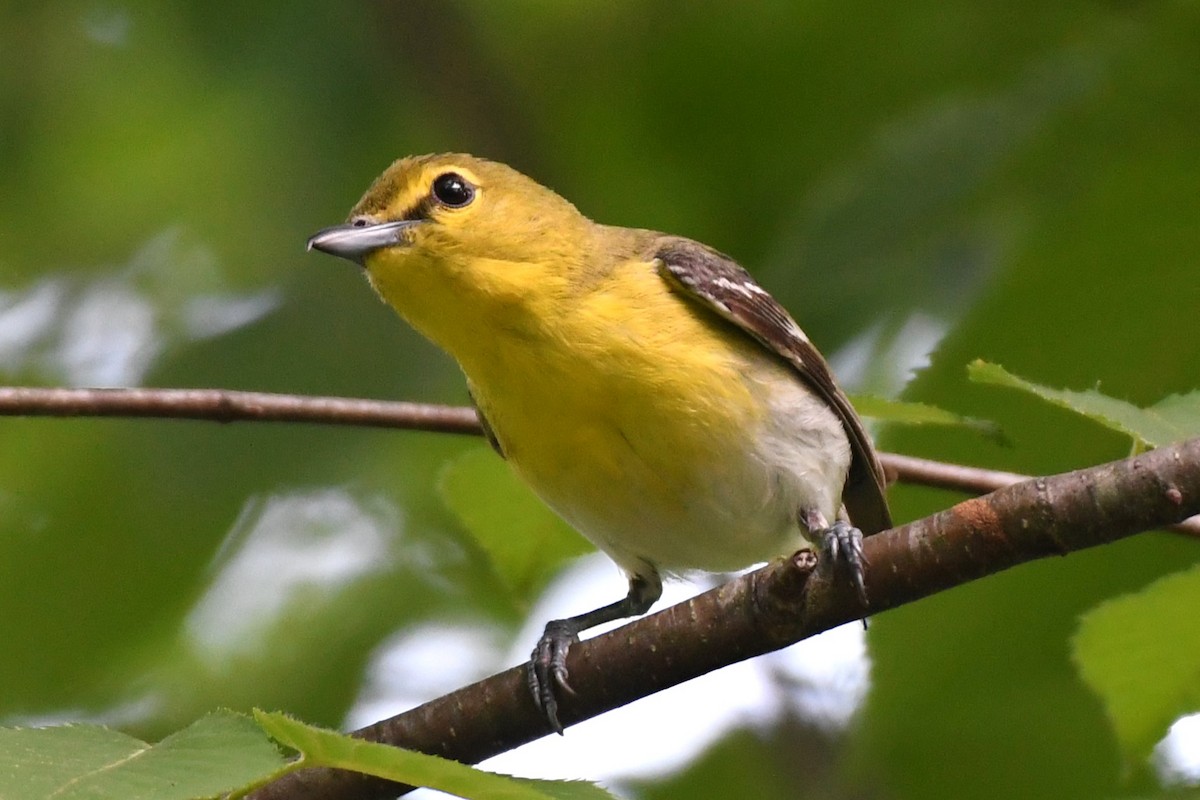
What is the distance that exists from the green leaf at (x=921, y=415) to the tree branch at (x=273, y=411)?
154 mm

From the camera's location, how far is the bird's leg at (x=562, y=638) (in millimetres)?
3473

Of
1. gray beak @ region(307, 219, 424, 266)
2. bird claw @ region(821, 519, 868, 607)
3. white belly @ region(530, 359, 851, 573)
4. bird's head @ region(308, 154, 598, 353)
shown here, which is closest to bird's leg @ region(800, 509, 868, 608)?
bird claw @ region(821, 519, 868, 607)

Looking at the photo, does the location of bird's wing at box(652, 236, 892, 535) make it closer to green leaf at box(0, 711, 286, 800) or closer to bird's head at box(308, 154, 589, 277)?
bird's head at box(308, 154, 589, 277)

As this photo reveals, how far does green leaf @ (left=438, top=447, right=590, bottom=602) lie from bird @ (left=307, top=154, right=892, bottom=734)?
71 mm

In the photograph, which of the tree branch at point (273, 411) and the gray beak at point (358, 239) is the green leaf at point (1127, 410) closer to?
the tree branch at point (273, 411)

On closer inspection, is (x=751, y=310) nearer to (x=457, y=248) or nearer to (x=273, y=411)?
(x=457, y=248)

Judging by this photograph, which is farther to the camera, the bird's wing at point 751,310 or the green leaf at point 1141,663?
the bird's wing at point 751,310

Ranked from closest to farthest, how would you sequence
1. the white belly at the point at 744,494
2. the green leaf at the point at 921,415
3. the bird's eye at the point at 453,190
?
the green leaf at the point at 921,415
the white belly at the point at 744,494
the bird's eye at the point at 453,190

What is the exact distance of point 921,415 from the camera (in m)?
3.59

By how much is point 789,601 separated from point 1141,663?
1243 millimetres

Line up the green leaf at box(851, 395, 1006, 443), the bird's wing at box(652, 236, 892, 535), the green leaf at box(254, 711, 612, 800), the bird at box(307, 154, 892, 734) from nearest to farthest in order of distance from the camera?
the green leaf at box(254, 711, 612, 800) → the green leaf at box(851, 395, 1006, 443) → the bird at box(307, 154, 892, 734) → the bird's wing at box(652, 236, 892, 535)

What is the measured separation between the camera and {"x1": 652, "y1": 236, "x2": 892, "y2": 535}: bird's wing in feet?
15.7

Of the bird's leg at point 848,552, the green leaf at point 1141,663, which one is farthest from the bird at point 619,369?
the green leaf at point 1141,663

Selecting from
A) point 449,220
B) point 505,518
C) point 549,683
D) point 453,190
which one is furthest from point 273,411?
point 453,190
